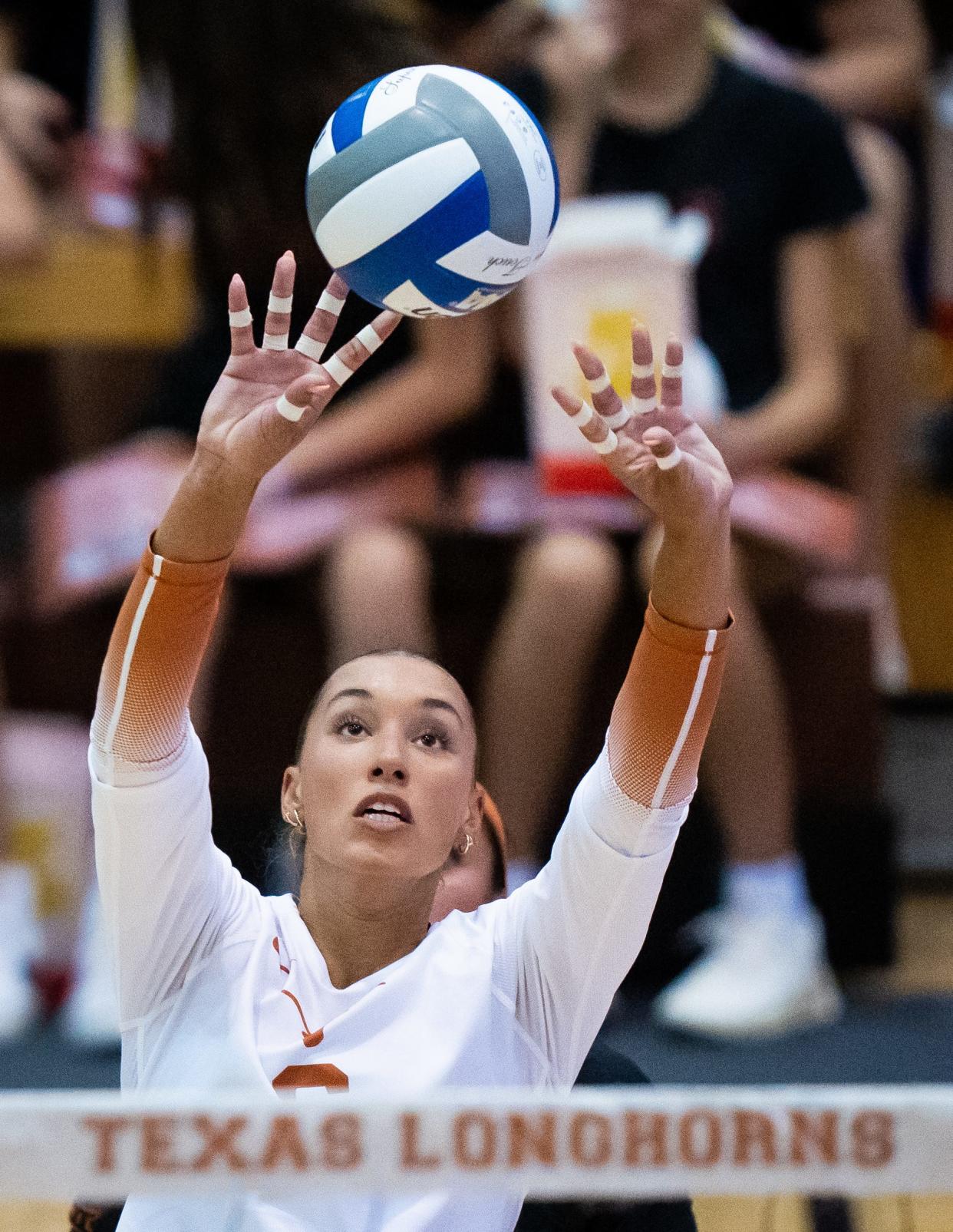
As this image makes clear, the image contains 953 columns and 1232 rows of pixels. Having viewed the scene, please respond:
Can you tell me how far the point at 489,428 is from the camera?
3.44m

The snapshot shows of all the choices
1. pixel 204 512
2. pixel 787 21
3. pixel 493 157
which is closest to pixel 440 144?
pixel 493 157

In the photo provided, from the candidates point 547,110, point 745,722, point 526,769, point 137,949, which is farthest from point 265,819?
point 137,949

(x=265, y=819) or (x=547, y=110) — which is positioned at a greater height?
(x=547, y=110)

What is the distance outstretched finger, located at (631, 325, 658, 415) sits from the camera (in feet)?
5.04

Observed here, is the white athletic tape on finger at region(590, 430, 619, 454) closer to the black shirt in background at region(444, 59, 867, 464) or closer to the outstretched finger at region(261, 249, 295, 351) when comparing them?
the outstretched finger at region(261, 249, 295, 351)

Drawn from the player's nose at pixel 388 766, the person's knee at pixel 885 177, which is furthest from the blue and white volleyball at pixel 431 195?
the person's knee at pixel 885 177

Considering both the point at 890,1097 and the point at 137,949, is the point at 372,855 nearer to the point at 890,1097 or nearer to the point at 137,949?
the point at 137,949

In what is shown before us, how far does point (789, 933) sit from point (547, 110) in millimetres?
1554

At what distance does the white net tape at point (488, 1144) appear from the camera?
1.26 meters

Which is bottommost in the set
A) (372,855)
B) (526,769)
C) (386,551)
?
(526,769)

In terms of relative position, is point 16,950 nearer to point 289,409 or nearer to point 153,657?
point 153,657

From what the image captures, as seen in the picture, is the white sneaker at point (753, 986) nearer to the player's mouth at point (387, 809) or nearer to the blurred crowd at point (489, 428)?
the blurred crowd at point (489, 428)

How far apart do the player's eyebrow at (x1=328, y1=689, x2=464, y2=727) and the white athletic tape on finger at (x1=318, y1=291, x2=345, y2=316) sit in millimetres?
355

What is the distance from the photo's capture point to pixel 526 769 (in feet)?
10.1
